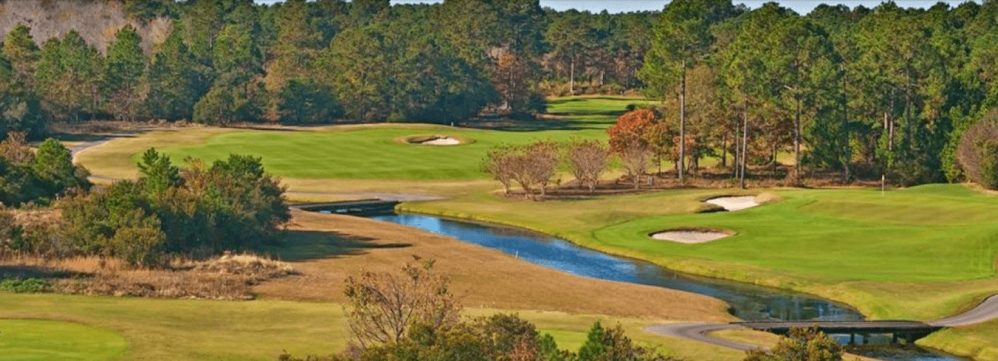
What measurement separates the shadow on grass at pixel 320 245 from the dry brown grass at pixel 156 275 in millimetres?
4401

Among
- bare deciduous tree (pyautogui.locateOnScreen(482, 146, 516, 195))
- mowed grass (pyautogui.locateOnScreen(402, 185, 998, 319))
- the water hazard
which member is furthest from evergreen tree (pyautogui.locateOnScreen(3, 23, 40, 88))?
the water hazard

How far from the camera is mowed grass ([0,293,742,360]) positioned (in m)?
47.6

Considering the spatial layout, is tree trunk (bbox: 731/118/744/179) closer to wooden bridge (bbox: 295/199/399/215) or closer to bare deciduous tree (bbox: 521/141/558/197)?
bare deciduous tree (bbox: 521/141/558/197)

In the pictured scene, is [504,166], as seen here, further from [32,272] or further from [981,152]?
[32,272]

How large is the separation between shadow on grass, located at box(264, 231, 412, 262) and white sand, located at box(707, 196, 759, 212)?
2799 cm

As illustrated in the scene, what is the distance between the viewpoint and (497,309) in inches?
2522

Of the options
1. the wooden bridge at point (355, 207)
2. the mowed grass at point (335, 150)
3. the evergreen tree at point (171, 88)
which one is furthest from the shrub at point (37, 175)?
the evergreen tree at point (171, 88)

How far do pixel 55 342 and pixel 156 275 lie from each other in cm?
2066

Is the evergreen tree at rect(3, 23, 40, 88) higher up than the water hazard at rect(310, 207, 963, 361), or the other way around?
the evergreen tree at rect(3, 23, 40, 88)

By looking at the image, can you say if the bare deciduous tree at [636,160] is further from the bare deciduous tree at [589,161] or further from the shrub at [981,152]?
the shrub at [981,152]

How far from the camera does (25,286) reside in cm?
6344

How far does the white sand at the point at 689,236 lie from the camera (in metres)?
91.0

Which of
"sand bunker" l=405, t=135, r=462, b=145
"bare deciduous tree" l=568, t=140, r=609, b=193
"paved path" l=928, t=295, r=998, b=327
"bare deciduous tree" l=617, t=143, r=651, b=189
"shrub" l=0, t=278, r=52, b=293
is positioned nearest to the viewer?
"shrub" l=0, t=278, r=52, b=293

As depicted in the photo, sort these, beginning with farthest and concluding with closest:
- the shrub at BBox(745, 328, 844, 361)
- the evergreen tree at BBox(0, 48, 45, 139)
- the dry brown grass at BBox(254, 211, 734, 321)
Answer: the evergreen tree at BBox(0, 48, 45, 139), the dry brown grass at BBox(254, 211, 734, 321), the shrub at BBox(745, 328, 844, 361)
